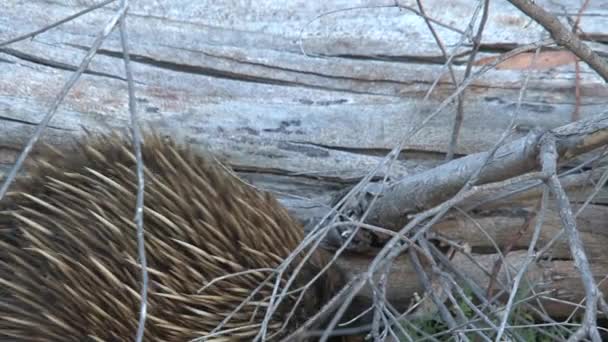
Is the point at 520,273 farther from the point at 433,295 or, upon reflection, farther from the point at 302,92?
the point at 302,92

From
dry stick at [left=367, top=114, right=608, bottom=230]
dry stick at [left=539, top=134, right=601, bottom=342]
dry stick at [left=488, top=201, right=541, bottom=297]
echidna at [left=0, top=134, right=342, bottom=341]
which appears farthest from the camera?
echidna at [left=0, top=134, right=342, bottom=341]

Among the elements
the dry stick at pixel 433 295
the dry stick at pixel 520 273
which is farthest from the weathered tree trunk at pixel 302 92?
the dry stick at pixel 520 273

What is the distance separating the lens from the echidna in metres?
2.35

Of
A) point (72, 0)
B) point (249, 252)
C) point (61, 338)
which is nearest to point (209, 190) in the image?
point (249, 252)

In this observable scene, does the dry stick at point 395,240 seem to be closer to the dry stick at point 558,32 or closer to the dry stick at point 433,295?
the dry stick at point 558,32

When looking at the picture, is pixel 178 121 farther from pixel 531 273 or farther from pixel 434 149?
pixel 531 273

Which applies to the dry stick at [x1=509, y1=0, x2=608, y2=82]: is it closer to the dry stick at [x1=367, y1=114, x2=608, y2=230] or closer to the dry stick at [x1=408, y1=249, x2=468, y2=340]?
the dry stick at [x1=367, y1=114, x2=608, y2=230]

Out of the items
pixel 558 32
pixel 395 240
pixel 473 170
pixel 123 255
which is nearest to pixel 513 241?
pixel 473 170

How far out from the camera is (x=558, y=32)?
178 cm

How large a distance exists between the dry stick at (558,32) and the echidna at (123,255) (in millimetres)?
1003

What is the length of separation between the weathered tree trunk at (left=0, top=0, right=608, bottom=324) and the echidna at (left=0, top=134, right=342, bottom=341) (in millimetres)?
206

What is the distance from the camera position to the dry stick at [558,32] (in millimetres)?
1687

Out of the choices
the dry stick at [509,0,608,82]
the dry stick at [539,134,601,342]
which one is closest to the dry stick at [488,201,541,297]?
the dry stick at [539,134,601,342]

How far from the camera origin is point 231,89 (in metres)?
2.70
